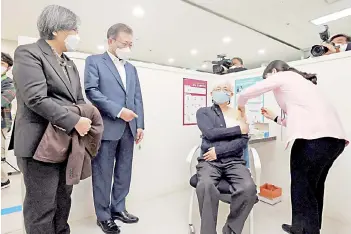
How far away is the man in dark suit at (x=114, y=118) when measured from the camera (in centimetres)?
160

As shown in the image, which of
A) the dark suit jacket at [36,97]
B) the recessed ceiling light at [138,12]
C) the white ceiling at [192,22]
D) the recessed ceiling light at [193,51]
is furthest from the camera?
the recessed ceiling light at [193,51]

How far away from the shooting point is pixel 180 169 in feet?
8.36

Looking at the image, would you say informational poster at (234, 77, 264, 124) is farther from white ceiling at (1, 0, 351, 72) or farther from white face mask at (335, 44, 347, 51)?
white ceiling at (1, 0, 351, 72)

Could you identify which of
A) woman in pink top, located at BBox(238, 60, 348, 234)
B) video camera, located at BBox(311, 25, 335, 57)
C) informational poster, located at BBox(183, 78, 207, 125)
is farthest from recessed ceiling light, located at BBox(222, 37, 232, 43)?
woman in pink top, located at BBox(238, 60, 348, 234)

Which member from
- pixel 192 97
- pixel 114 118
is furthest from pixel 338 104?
pixel 114 118

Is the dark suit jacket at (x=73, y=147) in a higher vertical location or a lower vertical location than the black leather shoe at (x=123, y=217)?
higher

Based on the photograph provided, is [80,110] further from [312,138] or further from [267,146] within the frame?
[267,146]

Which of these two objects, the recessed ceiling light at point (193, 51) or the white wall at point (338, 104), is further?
the recessed ceiling light at point (193, 51)

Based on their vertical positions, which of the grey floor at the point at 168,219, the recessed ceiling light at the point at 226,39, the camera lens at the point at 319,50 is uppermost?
the recessed ceiling light at the point at 226,39

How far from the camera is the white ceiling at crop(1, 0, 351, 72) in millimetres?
4172

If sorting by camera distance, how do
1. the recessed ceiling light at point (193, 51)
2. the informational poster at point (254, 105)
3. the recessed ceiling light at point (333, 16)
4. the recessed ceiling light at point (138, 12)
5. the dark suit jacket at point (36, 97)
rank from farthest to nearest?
1. the recessed ceiling light at point (193, 51)
2. the recessed ceiling light at point (333, 16)
3. the recessed ceiling light at point (138, 12)
4. the informational poster at point (254, 105)
5. the dark suit jacket at point (36, 97)

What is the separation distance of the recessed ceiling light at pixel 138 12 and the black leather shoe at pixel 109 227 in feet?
12.7

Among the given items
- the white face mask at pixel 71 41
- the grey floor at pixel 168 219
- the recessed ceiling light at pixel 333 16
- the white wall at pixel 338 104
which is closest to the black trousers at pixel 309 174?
the grey floor at pixel 168 219

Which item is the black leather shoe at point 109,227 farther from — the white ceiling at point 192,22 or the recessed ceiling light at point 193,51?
the recessed ceiling light at point 193,51
